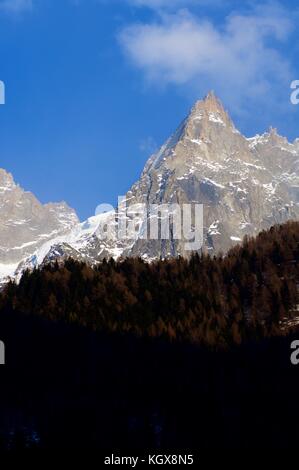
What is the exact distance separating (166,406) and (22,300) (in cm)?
5936

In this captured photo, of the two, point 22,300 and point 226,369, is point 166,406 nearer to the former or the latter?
point 226,369

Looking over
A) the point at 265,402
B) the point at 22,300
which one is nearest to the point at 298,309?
the point at 265,402

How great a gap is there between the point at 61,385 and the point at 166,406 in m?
20.9

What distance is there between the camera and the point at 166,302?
179125 mm

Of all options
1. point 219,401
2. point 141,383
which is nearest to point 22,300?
point 141,383

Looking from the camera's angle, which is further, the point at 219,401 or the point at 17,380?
the point at 17,380

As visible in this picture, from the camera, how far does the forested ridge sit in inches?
6388

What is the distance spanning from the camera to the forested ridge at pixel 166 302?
16225 cm
